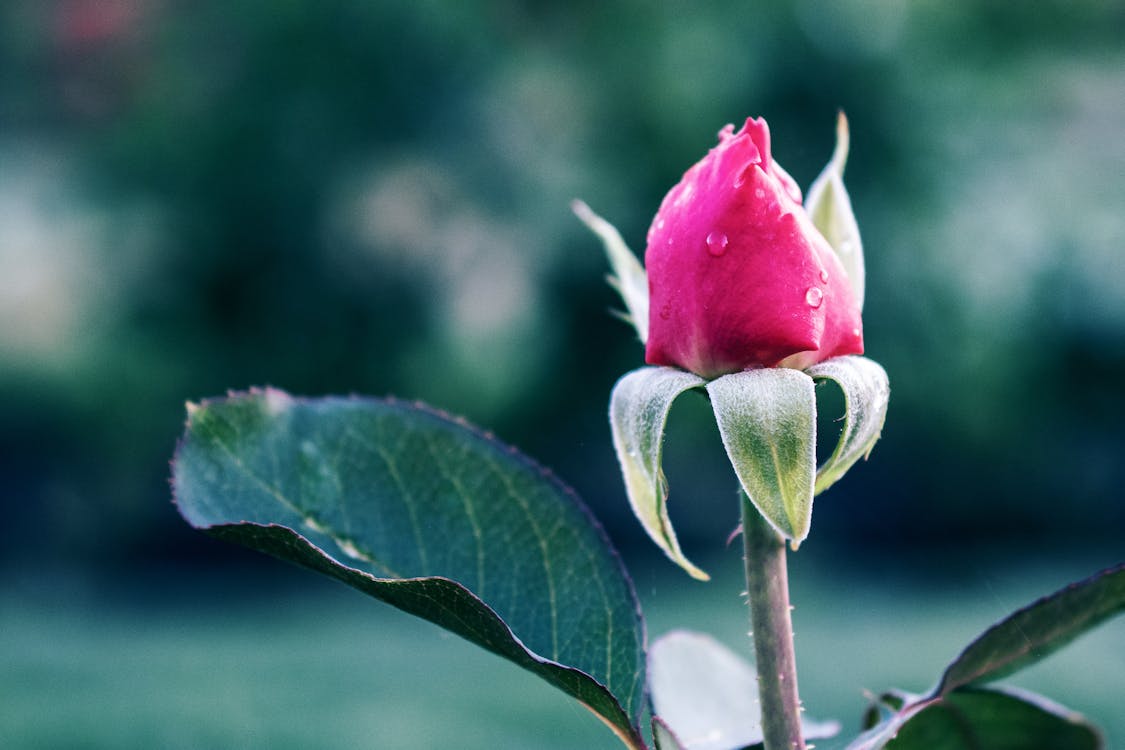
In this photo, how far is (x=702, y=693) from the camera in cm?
31

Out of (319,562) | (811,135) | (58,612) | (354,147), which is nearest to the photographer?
(319,562)

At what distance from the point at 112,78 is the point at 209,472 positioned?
2.77 m

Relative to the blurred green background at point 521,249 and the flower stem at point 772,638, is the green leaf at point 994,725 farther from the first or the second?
the blurred green background at point 521,249

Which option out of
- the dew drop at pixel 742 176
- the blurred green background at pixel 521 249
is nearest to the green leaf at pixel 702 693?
the dew drop at pixel 742 176

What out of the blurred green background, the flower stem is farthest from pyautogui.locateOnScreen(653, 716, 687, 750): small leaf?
the blurred green background

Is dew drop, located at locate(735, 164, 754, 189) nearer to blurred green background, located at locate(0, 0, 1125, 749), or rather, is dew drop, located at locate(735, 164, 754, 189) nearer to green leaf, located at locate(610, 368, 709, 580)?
green leaf, located at locate(610, 368, 709, 580)

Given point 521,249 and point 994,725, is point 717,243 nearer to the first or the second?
point 994,725

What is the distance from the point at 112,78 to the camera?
9.02 ft

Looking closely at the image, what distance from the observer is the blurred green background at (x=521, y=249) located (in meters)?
2.45

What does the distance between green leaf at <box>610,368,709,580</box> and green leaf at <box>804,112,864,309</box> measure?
5cm

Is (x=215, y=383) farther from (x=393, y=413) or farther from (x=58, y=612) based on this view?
(x=393, y=413)

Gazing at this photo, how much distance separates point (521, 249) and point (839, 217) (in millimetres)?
2216

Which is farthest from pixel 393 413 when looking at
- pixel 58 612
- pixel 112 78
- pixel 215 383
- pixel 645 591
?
pixel 112 78

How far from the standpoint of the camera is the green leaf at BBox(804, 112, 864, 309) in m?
0.26
